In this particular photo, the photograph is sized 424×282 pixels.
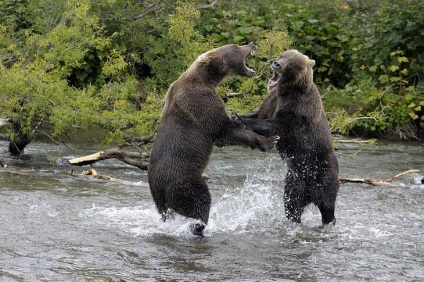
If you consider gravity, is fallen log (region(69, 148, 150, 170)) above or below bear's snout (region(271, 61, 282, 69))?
below

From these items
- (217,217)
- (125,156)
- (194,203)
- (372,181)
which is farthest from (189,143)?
(372,181)

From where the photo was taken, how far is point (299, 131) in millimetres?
7836

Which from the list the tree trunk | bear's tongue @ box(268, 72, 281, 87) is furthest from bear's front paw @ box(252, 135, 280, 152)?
the tree trunk

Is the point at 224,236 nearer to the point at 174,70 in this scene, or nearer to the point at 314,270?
the point at 314,270

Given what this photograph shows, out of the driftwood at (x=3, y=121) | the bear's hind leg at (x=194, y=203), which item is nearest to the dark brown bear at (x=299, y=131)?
the bear's hind leg at (x=194, y=203)

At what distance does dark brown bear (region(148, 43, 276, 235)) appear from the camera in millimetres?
7418

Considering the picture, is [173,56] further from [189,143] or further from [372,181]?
[189,143]

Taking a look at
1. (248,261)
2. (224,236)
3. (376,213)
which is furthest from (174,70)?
(248,261)

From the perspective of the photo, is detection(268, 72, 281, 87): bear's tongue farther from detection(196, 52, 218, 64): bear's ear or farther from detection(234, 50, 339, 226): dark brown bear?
detection(196, 52, 218, 64): bear's ear

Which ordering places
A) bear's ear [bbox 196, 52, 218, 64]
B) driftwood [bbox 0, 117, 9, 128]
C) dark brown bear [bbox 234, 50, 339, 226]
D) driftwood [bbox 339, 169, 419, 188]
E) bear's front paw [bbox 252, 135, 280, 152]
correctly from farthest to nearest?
driftwood [bbox 0, 117, 9, 128], driftwood [bbox 339, 169, 419, 188], bear's ear [bbox 196, 52, 218, 64], dark brown bear [bbox 234, 50, 339, 226], bear's front paw [bbox 252, 135, 280, 152]

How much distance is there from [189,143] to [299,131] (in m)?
1.13

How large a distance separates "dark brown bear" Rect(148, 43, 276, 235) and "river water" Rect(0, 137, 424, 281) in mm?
245

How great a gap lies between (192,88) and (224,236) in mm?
1465

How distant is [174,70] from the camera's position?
1409 centimetres
